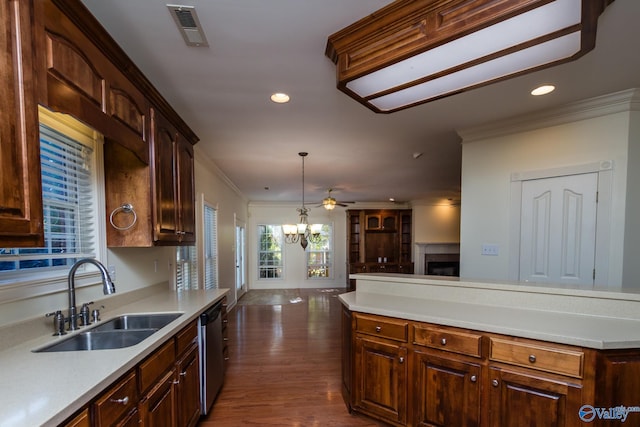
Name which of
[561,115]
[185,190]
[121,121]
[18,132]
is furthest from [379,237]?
[18,132]

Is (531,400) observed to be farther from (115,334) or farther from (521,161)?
(115,334)

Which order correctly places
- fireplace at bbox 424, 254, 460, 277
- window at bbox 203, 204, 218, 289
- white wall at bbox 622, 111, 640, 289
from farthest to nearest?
fireplace at bbox 424, 254, 460, 277
window at bbox 203, 204, 218, 289
white wall at bbox 622, 111, 640, 289

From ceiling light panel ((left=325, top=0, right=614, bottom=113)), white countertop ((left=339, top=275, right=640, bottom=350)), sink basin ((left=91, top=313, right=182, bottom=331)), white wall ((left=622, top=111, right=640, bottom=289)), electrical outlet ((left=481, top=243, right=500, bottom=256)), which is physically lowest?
sink basin ((left=91, top=313, right=182, bottom=331))

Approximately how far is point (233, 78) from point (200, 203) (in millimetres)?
2311

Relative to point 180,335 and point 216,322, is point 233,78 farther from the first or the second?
point 216,322

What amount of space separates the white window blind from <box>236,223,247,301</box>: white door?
511cm

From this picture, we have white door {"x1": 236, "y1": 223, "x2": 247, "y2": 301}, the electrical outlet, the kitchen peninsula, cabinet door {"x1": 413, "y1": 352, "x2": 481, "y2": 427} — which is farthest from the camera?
white door {"x1": 236, "y1": 223, "x2": 247, "y2": 301}

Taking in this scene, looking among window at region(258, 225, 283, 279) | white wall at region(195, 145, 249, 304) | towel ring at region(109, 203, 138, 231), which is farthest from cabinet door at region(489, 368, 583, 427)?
window at region(258, 225, 283, 279)

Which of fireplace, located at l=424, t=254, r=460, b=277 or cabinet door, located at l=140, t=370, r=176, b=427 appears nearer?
cabinet door, located at l=140, t=370, r=176, b=427

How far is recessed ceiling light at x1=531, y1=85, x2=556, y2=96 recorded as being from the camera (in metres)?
2.31

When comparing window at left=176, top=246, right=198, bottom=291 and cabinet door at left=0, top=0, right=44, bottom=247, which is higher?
cabinet door at left=0, top=0, right=44, bottom=247

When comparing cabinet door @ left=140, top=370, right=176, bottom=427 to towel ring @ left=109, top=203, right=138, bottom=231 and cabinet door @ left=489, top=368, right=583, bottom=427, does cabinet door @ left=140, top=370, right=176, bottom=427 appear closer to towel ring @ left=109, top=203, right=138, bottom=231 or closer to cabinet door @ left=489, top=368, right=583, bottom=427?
towel ring @ left=109, top=203, right=138, bottom=231

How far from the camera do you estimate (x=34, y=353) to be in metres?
1.38

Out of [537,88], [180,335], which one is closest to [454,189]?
[537,88]
